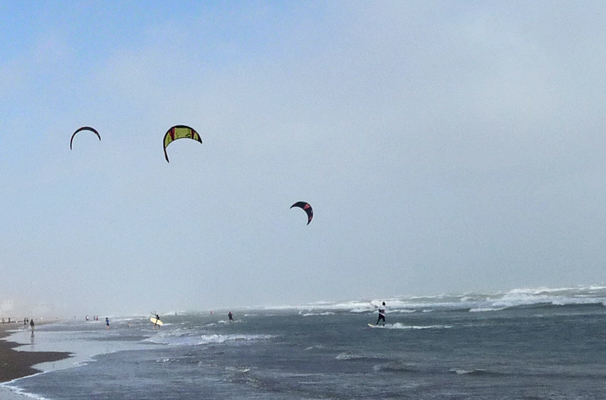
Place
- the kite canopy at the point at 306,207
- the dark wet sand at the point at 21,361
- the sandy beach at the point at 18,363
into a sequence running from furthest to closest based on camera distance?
the kite canopy at the point at 306,207 → the dark wet sand at the point at 21,361 → the sandy beach at the point at 18,363

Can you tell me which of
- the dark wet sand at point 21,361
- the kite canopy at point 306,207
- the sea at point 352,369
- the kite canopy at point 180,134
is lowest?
the sea at point 352,369

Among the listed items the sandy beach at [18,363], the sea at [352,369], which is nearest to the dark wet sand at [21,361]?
the sandy beach at [18,363]

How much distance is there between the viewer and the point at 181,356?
21.7 meters

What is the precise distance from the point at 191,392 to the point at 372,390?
13.3 feet

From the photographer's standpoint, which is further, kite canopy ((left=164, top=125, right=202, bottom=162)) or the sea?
kite canopy ((left=164, top=125, right=202, bottom=162))

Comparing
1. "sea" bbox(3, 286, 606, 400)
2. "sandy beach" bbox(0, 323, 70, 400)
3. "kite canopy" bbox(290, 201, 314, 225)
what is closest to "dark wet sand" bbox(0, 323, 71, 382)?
"sandy beach" bbox(0, 323, 70, 400)

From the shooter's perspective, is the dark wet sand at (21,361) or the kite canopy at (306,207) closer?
the dark wet sand at (21,361)

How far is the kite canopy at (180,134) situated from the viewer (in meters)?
19.2

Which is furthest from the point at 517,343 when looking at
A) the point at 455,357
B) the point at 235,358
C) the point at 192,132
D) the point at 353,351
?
the point at 192,132

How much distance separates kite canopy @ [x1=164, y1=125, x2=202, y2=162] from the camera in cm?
1919

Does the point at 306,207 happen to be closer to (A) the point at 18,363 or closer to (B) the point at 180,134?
(B) the point at 180,134

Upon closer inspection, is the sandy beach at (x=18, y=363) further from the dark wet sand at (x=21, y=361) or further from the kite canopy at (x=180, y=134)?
the kite canopy at (x=180, y=134)

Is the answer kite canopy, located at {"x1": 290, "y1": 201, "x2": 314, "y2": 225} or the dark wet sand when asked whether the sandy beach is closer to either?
the dark wet sand

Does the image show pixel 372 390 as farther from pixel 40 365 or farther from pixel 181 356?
pixel 40 365
